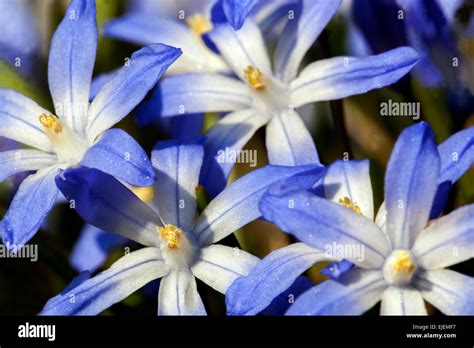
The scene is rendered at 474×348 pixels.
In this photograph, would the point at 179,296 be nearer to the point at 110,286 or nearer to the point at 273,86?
the point at 110,286

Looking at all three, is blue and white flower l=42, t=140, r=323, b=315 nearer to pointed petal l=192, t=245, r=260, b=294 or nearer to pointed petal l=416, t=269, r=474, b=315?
pointed petal l=192, t=245, r=260, b=294

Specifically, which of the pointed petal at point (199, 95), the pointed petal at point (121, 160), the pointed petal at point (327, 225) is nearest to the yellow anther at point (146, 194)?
the pointed petal at point (199, 95)

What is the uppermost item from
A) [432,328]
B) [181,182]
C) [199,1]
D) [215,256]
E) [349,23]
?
[199,1]

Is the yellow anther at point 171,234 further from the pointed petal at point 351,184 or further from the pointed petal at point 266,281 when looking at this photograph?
the pointed petal at point 351,184

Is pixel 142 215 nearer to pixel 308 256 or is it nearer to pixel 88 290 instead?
pixel 88 290

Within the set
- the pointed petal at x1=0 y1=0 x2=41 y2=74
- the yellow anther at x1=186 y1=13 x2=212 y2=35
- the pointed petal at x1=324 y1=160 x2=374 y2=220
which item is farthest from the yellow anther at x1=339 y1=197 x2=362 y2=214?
the pointed petal at x1=0 y1=0 x2=41 y2=74

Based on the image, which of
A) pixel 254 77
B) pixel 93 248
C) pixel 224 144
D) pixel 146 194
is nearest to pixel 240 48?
pixel 254 77

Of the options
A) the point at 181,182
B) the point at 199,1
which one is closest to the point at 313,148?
the point at 181,182
